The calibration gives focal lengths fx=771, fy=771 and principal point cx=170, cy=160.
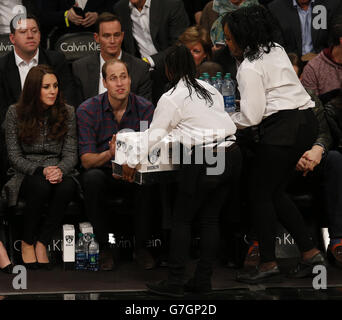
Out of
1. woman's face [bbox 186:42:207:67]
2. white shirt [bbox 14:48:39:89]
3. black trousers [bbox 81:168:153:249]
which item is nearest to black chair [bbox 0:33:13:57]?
white shirt [bbox 14:48:39:89]

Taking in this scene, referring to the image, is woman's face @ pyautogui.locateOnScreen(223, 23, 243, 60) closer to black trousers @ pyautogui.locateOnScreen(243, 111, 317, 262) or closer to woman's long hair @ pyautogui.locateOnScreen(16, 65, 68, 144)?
black trousers @ pyautogui.locateOnScreen(243, 111, 317, 262)

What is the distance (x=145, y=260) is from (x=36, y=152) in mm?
1013

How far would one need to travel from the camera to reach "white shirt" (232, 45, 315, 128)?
4309mm

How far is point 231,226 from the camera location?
511cm

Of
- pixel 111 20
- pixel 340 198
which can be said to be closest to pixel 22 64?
pixel 111 20

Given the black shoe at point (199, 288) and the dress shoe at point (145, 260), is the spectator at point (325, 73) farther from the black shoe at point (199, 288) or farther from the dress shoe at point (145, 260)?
the black shoe at point (199, 288)

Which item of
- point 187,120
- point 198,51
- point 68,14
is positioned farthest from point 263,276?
point 68,14

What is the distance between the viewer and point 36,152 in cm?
510

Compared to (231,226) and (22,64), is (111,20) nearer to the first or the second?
(22,64)

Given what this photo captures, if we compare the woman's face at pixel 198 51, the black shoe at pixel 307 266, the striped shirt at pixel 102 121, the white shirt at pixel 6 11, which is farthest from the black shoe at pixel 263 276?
the white shirt at pixel 6 11

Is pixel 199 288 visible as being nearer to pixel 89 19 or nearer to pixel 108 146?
pixel 108 146

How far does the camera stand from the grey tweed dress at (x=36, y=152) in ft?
16.5

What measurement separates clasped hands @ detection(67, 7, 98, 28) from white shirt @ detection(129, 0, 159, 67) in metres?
0.33

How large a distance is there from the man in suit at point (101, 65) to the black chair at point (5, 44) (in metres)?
0.78
